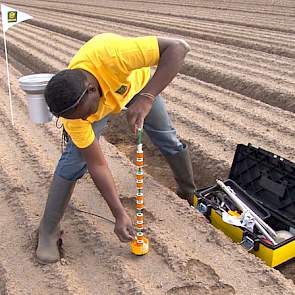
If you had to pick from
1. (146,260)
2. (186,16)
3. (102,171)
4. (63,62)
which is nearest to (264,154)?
(146,260)

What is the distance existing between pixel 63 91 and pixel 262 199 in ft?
5.99

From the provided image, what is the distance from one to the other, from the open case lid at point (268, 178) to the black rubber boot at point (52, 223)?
1.39 meters

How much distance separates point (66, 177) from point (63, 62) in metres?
5.60

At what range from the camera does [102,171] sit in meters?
2.50

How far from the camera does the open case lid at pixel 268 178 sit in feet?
10.3

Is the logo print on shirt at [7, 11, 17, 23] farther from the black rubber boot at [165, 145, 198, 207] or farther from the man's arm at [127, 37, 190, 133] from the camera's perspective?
the man's arm at [127, 37, 190, 133]

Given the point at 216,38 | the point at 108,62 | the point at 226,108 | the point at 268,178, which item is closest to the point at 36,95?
the point at 108,62

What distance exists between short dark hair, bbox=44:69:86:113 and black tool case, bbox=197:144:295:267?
1.46m

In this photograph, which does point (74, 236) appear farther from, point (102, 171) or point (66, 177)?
point (102, 171)

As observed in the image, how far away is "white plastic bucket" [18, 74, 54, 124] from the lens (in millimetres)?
3500

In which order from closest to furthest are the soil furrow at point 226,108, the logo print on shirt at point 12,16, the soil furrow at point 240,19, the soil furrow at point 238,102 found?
the soil furrow at point 226,108, the soil furrow at point 238,102, the logo print on shirt at point 12,16, the soil furrow at point 240,19

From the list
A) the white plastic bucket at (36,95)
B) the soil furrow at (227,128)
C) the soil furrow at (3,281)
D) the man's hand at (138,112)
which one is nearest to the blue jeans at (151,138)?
the man's hand at (138,112)

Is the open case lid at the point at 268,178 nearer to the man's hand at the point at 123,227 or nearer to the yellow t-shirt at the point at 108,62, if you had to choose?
the man's hand at the point at 123,227

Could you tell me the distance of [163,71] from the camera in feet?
8.70
